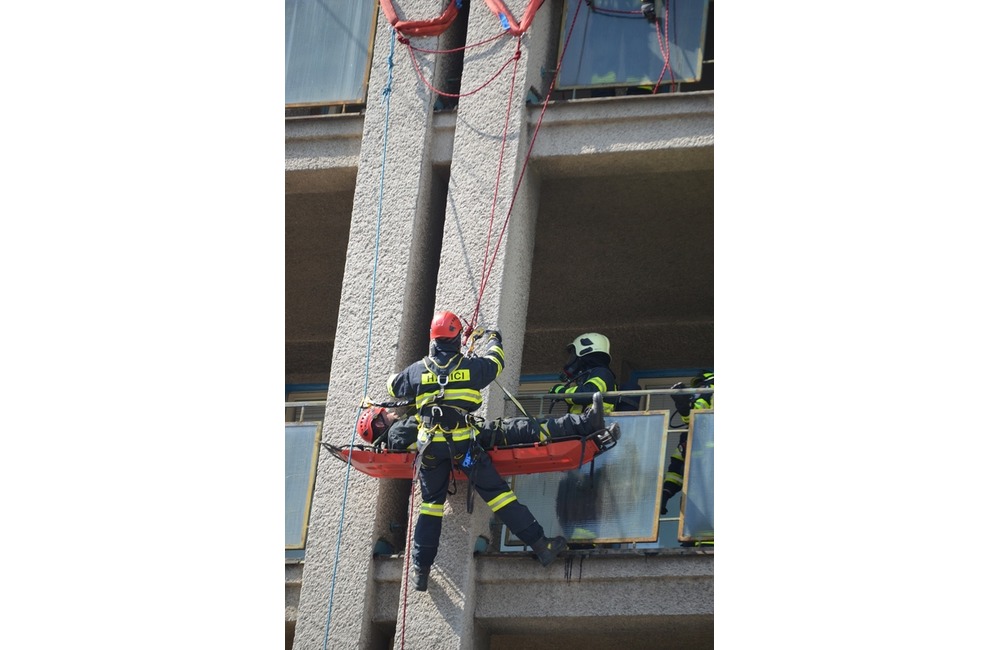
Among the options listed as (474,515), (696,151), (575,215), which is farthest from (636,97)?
(474,515)

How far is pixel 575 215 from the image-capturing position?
1327 cm

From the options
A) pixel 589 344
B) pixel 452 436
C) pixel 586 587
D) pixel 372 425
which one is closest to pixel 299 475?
pixel 372 425

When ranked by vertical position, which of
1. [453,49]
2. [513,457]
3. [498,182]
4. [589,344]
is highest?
[453,49]

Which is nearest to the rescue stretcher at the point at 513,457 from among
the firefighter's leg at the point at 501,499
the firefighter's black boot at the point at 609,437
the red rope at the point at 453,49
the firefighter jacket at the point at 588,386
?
the firefighter's black boot at the point at 609,437

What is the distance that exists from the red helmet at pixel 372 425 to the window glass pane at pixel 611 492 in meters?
1.11

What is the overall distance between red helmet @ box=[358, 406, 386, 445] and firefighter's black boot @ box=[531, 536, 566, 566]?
1.41 meters

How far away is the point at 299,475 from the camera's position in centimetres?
1110

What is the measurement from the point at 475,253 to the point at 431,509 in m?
2.19

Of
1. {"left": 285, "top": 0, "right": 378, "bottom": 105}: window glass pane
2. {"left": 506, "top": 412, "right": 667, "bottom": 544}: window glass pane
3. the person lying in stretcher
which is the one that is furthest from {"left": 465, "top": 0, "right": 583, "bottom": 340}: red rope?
{"left": 285, "top": 0, "right": 378, "bottom": 105}: window glass pane

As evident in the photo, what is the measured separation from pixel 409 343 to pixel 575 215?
273 centimetres

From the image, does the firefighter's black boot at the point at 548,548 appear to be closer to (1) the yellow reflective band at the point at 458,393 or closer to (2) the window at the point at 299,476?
(1) the yellow reflective band at the point at 458,393

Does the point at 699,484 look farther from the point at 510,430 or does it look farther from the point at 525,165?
the point at 525,165

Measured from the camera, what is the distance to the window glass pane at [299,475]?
10922 mm

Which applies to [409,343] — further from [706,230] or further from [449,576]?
[706,230]
